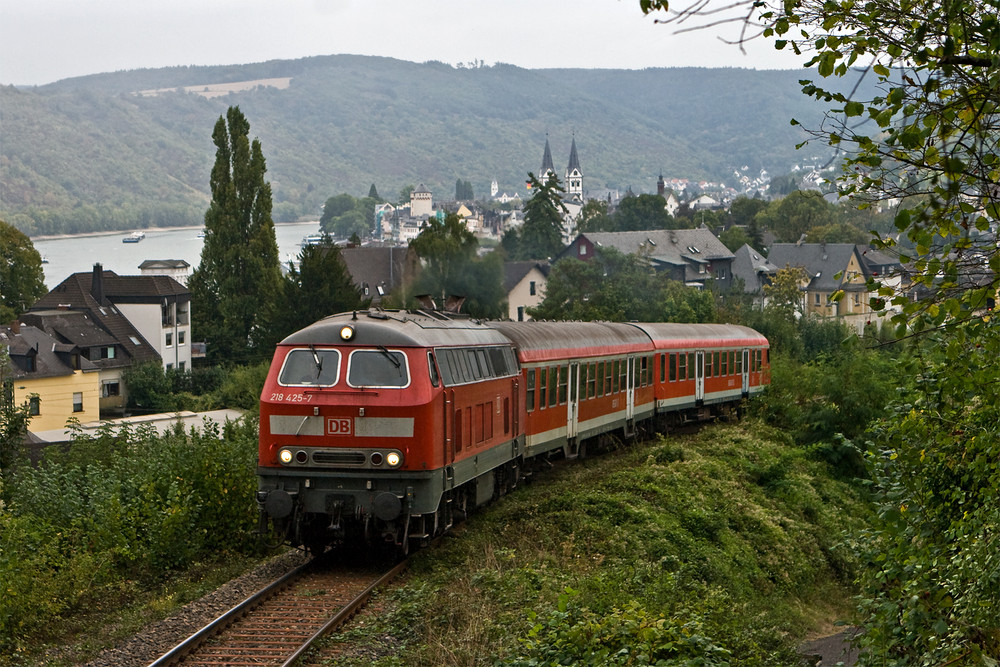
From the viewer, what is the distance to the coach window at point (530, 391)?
69.6ft

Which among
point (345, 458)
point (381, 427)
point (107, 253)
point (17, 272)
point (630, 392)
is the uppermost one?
point (107, 253)

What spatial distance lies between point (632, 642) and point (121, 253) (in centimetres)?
15787

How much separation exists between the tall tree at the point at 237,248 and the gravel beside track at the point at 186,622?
2458 inches

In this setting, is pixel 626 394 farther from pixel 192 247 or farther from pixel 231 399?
pixel 192 247

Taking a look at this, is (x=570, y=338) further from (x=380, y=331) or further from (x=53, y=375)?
(x=53, y=375)

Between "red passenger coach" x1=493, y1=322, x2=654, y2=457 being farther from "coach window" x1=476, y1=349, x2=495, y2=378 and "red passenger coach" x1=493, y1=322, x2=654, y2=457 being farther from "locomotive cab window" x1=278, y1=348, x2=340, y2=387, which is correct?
"locomotive cab window" x1=278, y1=348, x2=340, y2=387

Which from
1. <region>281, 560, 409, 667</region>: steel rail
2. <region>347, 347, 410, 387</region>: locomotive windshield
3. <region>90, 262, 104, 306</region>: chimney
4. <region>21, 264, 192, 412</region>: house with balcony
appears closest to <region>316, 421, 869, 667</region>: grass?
<region>281, 560, 409, 667</region>: steel rail

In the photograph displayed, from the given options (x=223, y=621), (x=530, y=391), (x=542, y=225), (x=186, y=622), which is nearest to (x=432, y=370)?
(x=223, y=621)

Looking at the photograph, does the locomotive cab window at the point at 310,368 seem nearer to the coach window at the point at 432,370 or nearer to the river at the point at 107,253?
the coach window at the point at 432,370

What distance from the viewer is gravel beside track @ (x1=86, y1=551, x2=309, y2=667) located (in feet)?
37.7

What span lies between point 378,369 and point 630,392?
1368 cm

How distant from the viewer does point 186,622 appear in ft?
41.8

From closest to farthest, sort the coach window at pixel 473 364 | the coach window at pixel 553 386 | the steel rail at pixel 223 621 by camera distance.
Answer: the steel rail at pixel 223 621 < the coach window at pixel 473 364 < the coach window at pixel 553 386

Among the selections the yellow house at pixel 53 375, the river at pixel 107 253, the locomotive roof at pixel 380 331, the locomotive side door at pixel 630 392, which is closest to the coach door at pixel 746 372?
the locomotive side door at pixel 630 392
